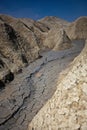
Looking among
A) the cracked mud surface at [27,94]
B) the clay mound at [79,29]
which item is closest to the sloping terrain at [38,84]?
the cracked mud surface at [27,94]

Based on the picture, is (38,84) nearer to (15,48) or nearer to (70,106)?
(15,48)

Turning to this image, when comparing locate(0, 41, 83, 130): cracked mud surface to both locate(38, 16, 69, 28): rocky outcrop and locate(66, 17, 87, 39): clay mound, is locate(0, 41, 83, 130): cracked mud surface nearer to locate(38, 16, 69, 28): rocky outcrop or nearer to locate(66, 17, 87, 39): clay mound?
locate(66, 17, 87, 39): clay mound

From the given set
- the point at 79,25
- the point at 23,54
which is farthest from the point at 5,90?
the point at 79,25

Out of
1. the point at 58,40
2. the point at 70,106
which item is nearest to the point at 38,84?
the point at 70,106

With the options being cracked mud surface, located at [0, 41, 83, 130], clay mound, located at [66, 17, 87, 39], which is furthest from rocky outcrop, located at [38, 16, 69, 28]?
cracked mud surface, located at [0, 41, 83, 130]

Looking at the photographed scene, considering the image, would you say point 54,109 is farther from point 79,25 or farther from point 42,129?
point 79,25

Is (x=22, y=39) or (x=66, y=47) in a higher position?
(x=22, y=39)

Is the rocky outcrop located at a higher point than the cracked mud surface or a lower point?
higher
